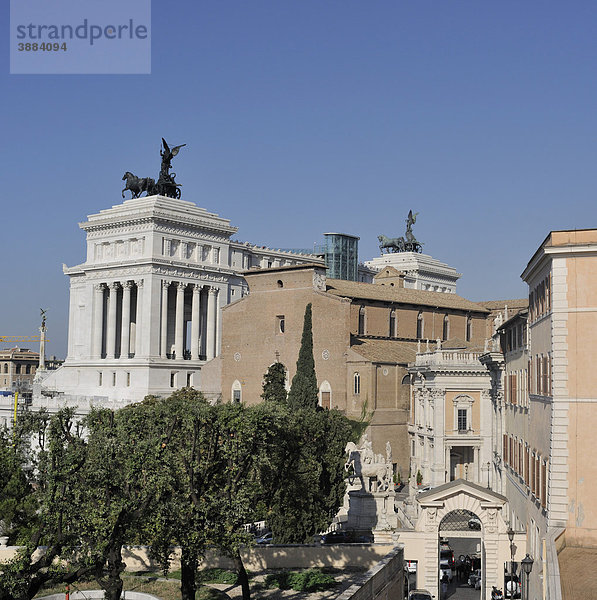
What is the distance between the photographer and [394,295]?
8256cm

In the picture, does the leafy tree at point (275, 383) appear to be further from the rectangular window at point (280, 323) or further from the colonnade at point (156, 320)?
the colonnade at point (156, 320)

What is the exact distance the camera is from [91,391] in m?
97.4

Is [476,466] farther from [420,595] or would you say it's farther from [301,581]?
[301,581]

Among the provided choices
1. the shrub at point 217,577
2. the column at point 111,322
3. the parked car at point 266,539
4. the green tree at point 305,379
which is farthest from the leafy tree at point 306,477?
the column at point 111,322

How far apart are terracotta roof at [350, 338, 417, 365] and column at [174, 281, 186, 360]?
90.4ft

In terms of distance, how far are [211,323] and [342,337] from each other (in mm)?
31813

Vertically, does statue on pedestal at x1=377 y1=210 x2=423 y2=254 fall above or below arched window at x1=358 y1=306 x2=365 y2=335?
above

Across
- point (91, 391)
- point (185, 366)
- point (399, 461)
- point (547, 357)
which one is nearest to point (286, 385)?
point (399, 461)

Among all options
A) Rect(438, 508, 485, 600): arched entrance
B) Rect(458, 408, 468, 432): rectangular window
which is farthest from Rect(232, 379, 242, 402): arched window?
Rect(438, 508, 485, 600): arched entrance

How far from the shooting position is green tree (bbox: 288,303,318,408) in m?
67.1

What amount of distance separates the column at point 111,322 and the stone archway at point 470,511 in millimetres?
67362

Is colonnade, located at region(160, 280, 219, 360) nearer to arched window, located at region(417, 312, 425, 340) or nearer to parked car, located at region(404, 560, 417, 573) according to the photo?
arched window, located at region(417, 312, 425, 340)

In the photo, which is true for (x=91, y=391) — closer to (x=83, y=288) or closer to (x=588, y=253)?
(x=83, y=288)

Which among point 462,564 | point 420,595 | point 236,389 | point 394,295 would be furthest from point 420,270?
point 420,595
